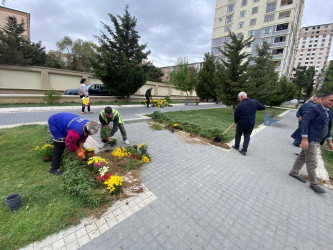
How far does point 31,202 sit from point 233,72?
41.3 ft

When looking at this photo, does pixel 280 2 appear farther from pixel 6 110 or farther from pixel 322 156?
pixel 6 110

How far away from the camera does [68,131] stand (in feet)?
8.98

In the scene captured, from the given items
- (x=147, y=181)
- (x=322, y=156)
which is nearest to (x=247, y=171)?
(x=147, y=181)

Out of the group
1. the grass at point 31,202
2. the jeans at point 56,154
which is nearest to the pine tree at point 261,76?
the jeans at point 56,154

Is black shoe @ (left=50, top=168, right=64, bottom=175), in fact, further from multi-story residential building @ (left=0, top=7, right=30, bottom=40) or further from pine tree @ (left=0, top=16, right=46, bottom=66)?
multi-story residential building @ (left=0, top=7, right=30, bottom=40)

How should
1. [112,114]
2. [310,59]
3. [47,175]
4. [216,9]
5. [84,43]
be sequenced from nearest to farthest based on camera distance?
[47,175] → [112,114] → [84,43] → [216,9] → [310,59]

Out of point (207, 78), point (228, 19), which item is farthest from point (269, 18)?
point (207, 78)

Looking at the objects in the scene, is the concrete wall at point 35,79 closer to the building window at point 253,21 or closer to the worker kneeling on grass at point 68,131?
the worker kneeling on grass at point 68,131

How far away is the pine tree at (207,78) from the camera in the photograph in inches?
804

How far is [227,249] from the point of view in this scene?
1.79 meters

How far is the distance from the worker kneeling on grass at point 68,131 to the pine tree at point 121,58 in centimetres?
1062

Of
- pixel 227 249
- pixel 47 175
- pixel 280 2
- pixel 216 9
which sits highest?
pixel 216 9

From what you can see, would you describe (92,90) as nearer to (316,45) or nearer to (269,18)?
(269,18)

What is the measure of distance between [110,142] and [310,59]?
127 m
